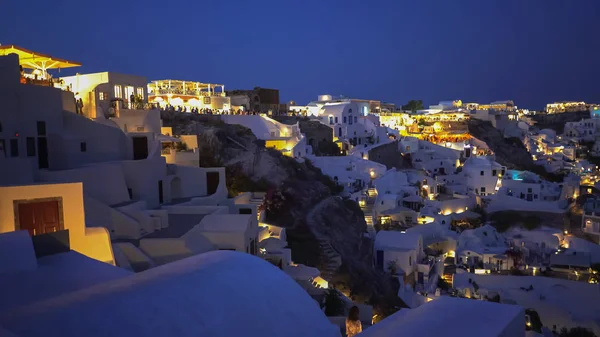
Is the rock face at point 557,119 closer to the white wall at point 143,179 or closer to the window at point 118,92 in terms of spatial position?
the window at point 118,92

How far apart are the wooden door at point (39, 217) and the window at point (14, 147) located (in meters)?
6.76

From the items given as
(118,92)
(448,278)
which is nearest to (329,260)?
(448,278)

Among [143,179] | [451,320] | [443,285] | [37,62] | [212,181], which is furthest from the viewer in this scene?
[443,285]

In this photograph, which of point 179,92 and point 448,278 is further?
point 179,92

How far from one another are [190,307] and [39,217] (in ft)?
17.9

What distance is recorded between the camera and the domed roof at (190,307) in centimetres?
532

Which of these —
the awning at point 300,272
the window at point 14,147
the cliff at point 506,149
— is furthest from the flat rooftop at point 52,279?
the cliff at point 506,149

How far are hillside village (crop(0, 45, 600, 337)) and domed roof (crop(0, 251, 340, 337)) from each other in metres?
0.03

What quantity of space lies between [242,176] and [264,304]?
19.5m

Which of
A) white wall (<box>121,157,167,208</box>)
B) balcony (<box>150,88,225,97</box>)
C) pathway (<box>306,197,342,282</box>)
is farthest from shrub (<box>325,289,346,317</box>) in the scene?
balcony (<box>150,88,225,97</box>)

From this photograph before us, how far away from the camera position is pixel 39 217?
9859 mm

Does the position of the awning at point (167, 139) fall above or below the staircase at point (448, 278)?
above

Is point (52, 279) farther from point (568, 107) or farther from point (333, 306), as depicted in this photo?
point (568, 107)

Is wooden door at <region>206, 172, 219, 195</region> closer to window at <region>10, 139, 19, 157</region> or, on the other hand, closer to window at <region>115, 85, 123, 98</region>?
window at <region>115, 85, 123, 98</region>
